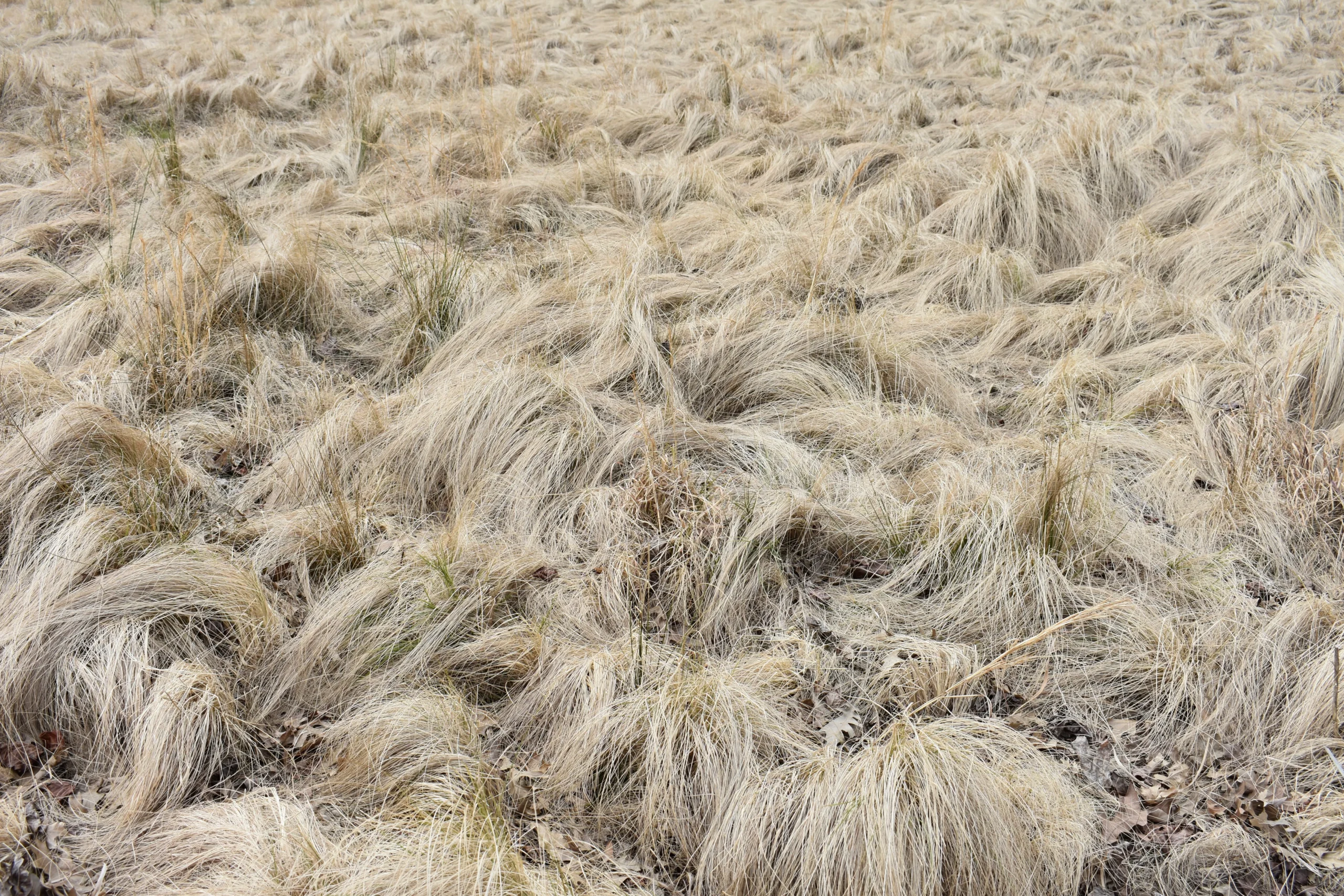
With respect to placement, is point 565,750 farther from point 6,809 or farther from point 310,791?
point 6,809

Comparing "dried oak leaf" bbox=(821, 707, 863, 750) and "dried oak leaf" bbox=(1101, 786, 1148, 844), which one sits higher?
"dried oak leaf" bbox=(821, 707, 863, 750)

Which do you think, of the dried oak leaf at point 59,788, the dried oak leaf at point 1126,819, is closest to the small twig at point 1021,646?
the dried oak leaf at point 1126,819

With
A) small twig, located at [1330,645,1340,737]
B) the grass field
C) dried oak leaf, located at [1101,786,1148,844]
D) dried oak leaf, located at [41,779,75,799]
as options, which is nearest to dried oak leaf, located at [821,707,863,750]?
the grass field

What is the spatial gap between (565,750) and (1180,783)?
1313mm

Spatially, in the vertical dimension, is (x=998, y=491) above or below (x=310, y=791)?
above

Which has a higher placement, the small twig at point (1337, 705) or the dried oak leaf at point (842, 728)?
the small twig at point (1337, 705)

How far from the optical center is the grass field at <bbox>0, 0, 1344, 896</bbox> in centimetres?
178

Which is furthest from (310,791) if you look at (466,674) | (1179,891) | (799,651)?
(1179,891)

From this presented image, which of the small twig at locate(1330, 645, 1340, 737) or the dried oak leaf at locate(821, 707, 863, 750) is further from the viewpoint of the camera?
the dried oak leaf at locate(821, 707, 863, 750)

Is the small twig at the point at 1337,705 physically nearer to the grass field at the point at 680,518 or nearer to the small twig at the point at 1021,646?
the grass field at the point at 680,518

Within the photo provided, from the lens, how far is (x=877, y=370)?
3.19 metres

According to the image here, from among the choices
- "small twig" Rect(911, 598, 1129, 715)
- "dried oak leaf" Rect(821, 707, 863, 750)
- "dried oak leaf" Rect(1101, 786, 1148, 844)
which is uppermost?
"small twig" Rect(911, 598, 1129, 715)

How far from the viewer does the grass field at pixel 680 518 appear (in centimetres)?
178

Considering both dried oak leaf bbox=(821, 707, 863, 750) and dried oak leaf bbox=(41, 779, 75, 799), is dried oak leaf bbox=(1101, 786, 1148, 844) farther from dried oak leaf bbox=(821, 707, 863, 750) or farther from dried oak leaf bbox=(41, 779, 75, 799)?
dried oak leaf bbox=(41, 779, 75, 799)
